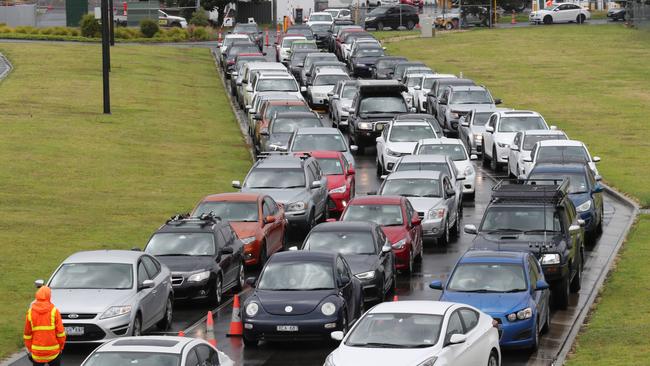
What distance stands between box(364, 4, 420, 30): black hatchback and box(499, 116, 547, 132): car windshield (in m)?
55.0

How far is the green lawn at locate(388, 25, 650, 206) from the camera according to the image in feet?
163

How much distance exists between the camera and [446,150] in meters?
39.9

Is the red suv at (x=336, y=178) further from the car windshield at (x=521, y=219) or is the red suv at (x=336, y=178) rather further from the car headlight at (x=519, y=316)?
the car headlight at (x=519, y=316)

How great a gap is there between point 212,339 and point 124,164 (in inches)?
876

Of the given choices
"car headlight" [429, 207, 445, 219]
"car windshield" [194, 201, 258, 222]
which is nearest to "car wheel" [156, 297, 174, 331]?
"car windshield" [194, 201, 258, 222]

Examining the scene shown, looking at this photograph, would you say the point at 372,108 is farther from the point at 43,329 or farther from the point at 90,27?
the point at 90,27

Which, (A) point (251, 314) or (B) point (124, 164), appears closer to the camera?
(A) point (251, 314)

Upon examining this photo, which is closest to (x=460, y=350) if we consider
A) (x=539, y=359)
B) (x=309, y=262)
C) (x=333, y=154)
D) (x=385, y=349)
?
(x=385, y=349)

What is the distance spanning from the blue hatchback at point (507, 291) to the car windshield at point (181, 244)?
17.6 feet

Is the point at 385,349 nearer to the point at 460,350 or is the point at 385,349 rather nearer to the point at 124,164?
the point at 460,350

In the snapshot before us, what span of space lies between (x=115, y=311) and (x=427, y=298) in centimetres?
706

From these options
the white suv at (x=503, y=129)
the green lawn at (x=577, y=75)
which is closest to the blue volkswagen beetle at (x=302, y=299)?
the green lawn at (x=577, y=75)

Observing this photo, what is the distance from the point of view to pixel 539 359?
70.0 feet

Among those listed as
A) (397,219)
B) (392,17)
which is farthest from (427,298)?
(392,17)
